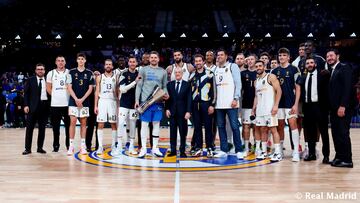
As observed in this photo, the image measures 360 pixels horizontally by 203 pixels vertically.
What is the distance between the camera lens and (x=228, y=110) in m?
6.14

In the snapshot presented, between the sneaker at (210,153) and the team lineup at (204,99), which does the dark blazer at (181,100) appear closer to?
the team lineup at (204,99)

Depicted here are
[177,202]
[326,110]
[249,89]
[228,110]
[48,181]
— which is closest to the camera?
[177,202]

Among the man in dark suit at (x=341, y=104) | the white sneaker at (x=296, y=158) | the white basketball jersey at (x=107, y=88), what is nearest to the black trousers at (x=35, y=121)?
the white basketball jersey at (x=107, y=88)

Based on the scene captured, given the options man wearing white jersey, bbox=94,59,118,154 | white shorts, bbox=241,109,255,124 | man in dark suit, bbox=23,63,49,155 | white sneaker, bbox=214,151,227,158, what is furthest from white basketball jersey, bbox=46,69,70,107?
white shorts, bbox=241,109,255,124

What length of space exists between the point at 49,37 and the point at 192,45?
6.78 m

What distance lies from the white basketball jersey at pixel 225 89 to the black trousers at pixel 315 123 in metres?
1.16

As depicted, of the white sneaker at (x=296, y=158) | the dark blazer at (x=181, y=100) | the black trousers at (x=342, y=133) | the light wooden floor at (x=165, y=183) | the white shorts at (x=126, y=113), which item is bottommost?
the light wooden floor at (x=165, y=183)

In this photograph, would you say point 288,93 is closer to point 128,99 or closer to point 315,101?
point 315,101

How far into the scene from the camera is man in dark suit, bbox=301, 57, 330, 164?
18.8 feet

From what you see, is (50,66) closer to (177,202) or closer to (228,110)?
(228,110)

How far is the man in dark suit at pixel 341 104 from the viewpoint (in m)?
5.32

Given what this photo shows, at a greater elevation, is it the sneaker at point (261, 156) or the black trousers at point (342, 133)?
the black trousers at point (342, 133)

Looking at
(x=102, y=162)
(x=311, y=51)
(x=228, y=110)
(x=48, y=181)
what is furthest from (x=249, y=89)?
(x=48, y=181)

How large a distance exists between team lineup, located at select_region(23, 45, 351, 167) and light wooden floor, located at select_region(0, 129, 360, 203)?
757mm
